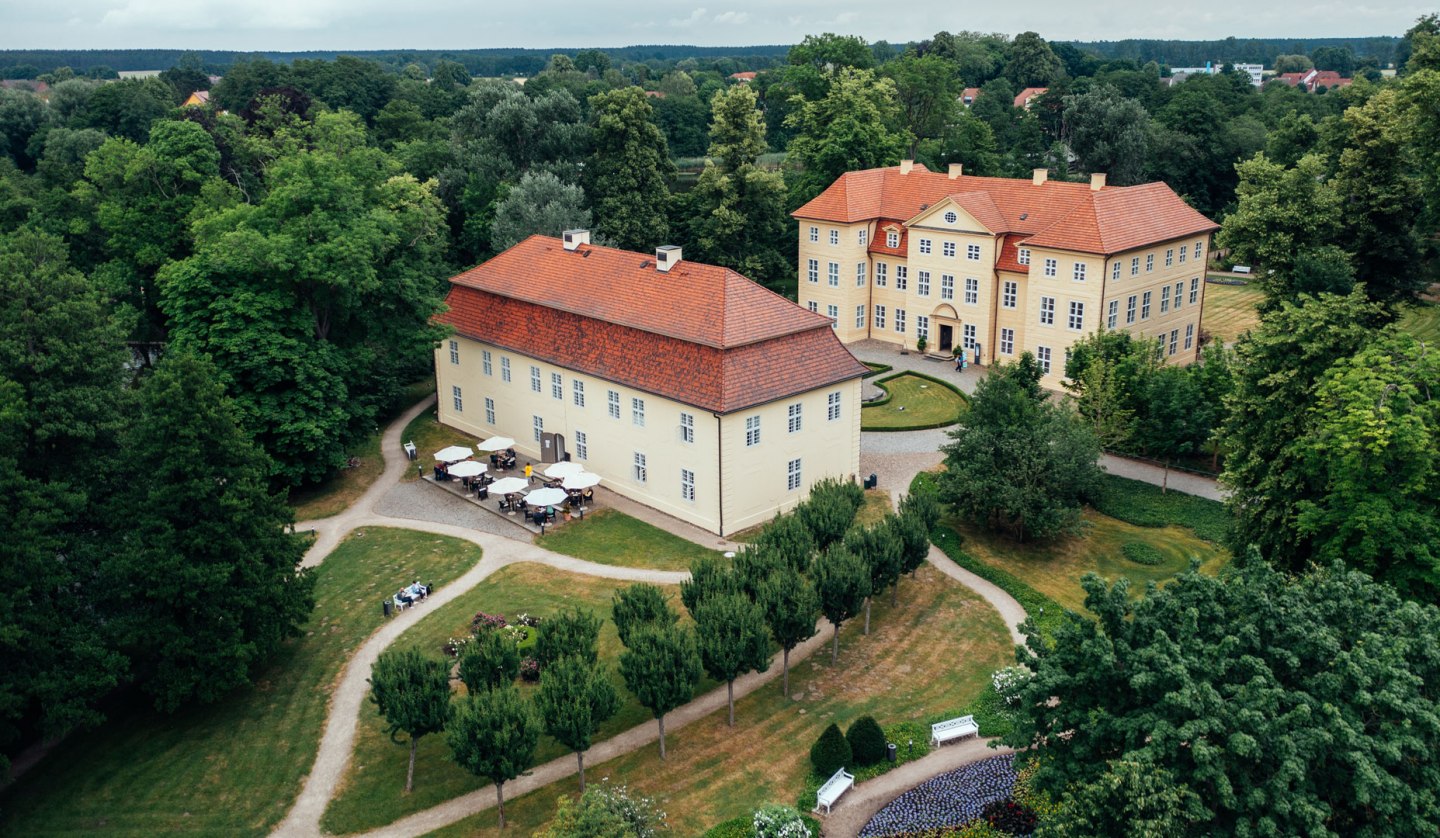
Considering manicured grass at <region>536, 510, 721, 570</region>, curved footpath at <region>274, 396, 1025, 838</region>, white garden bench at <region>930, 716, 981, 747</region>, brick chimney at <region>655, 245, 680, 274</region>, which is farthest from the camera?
brick chimney at <region>655, 245, 680, 274</region>

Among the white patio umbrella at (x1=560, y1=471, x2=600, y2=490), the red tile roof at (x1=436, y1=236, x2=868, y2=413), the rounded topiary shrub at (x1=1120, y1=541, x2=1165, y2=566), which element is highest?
the red tile roof at (x1=436, y1=236, x2=868, y2=413)

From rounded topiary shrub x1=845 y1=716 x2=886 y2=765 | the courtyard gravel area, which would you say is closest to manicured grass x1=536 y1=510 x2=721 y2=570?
the courtyard gravel area

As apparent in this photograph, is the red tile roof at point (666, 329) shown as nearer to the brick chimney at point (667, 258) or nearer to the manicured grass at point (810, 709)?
the brick chimney at point (667, 258)

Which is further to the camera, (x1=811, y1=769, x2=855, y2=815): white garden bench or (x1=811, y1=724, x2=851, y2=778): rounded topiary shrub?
(x1=811, y1=724, x2=851, y2=778): rounded topiary shrub

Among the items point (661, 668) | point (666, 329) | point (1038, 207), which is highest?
point (1038, 207)

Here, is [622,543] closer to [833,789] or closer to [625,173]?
[833,789]

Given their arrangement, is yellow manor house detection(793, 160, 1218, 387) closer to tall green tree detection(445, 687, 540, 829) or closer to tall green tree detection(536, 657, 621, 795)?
tall green tree detection(536, 657, 621, 795)

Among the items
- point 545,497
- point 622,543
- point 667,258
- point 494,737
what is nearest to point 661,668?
point 494,737
